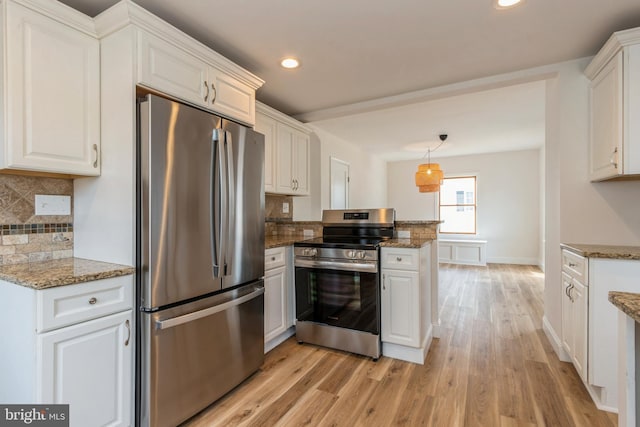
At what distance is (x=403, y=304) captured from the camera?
240 cm

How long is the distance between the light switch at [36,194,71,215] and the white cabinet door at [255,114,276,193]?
1.47 metres

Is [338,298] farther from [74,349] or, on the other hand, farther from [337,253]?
[74,349]

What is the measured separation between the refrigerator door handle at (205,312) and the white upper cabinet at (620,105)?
2527 mm

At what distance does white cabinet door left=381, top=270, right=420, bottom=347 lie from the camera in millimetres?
2352

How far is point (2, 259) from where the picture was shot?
1.63 meters

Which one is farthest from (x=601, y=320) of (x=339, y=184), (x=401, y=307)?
(x=339, y=184)

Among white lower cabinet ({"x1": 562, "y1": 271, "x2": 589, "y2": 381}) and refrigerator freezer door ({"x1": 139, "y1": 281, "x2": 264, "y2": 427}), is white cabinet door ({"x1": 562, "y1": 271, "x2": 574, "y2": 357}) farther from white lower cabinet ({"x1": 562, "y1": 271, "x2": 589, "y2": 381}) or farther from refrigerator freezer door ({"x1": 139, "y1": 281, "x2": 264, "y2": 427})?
refrigerator freezer door ({"x1": 139, "y1": 281, "x2": 264, "y2": 427})

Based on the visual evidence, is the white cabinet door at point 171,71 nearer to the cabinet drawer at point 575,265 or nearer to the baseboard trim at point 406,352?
the baseboard trim at point 406,352

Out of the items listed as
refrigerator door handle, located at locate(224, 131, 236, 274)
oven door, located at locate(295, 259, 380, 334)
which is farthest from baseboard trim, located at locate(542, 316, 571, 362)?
refrigerator door handle, located at locate(224, 131, 236, 274)

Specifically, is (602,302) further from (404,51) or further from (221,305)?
(221,305)

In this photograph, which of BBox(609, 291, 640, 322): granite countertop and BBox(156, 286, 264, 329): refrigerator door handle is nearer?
BBox(609, 291, 640, 322): granite countertop

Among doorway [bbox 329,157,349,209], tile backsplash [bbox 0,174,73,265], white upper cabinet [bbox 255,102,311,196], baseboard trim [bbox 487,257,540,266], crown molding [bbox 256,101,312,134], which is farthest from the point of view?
baseboard trim [bbox 487,257,540,266]

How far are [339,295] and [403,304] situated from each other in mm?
526

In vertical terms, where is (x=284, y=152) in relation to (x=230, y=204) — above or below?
above
